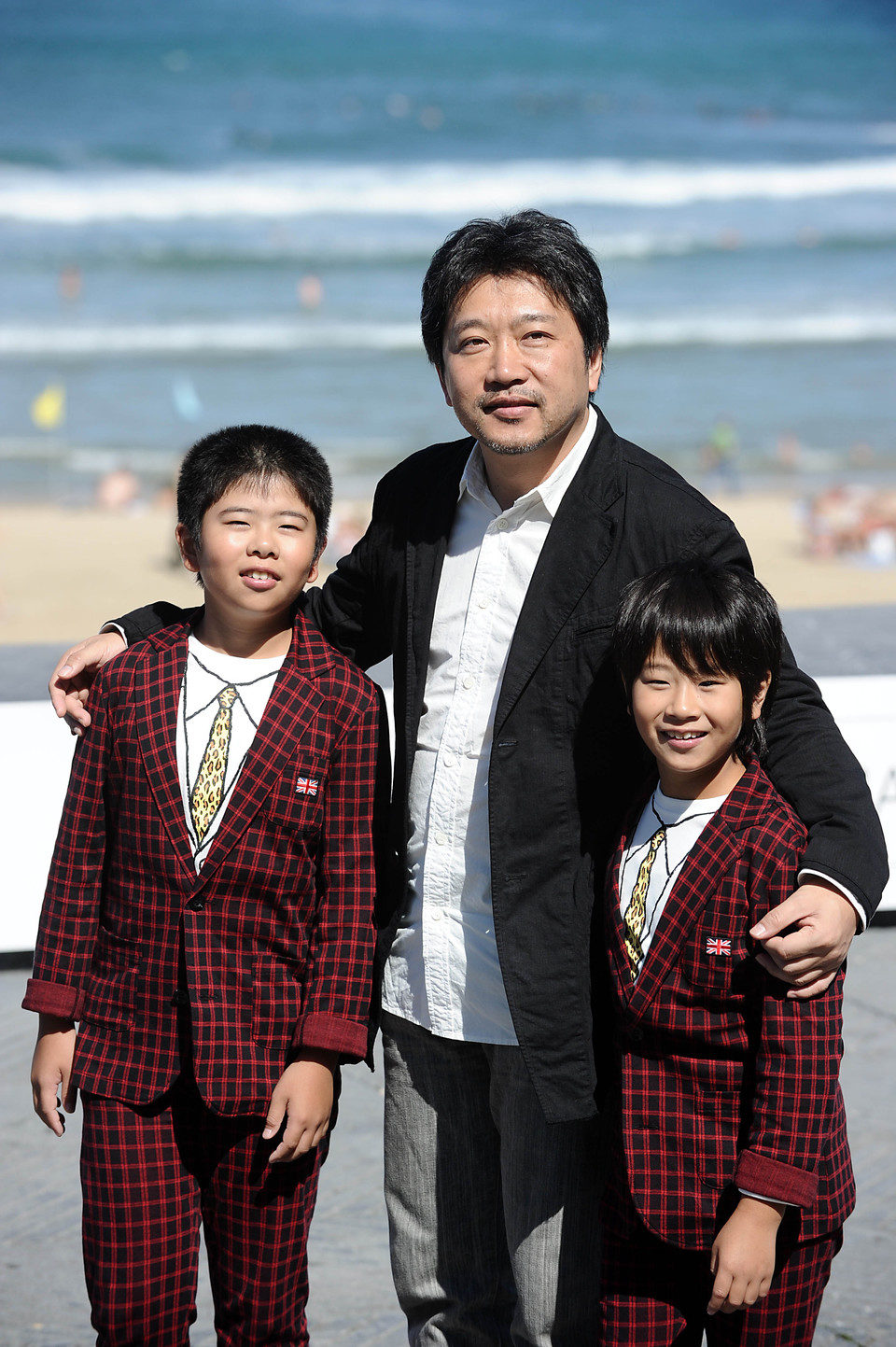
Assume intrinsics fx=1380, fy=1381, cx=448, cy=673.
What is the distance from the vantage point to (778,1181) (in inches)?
69.6

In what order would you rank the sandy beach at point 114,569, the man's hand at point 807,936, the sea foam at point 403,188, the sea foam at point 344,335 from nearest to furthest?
the man's hand at point 807,936
the sandy beach at point 114,569
the sea foam at point 344,335
the sea foam at point 403,188

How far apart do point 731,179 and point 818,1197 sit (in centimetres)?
2484

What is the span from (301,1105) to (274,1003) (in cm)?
15

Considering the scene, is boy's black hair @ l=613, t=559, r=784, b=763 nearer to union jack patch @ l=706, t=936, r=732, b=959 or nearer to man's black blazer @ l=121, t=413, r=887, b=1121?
man's black blazer @ l=121, t=413, r=887, b=1121

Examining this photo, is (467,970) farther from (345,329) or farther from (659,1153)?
(345,329)

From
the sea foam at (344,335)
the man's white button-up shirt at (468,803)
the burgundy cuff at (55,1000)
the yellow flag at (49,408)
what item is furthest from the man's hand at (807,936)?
the sea foam at (344,335)

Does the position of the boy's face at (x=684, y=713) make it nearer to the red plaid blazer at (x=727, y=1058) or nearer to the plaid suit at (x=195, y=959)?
the red plaid blazer at (x=727, y=1058)

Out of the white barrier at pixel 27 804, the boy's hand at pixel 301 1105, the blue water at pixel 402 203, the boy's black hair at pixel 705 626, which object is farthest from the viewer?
the blue water at pixel 402 203

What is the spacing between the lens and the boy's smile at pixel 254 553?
6.68 ft

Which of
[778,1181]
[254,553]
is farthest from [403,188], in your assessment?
[778,1181]

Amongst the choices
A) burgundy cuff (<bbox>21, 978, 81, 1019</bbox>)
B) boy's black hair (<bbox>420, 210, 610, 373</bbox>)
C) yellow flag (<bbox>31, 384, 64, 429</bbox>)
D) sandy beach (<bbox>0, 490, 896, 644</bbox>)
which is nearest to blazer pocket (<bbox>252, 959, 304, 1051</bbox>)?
burgundy cuff (<bbox>21, 978, 81, 1019</bbox>)

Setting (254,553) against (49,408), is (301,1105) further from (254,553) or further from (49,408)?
(49,408)

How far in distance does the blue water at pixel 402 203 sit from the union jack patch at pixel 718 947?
→ 1629cm

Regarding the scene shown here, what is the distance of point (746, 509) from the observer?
16.8 meters
